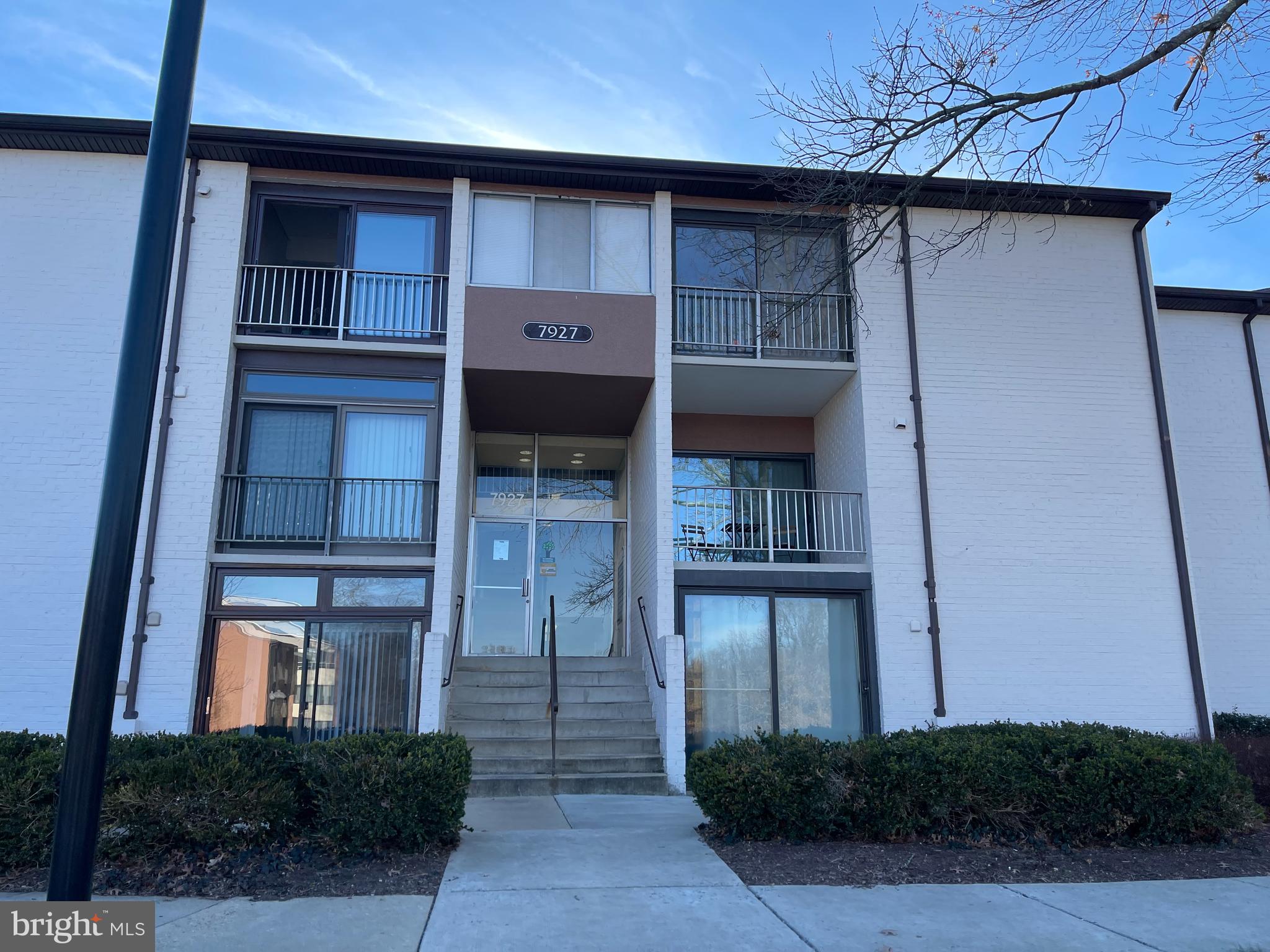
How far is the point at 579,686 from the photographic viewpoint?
1155 centimetres

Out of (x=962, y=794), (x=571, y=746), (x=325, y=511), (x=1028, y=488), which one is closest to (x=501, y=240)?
(x=325, y=511)

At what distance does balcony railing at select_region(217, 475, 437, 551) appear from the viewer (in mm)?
10750

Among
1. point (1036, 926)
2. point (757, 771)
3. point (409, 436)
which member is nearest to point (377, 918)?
point (757, 771)

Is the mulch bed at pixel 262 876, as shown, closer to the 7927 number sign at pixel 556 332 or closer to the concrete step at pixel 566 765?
the concrete step at pixel 566 765

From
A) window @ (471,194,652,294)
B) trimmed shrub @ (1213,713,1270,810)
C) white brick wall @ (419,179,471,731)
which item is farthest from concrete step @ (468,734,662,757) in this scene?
trimmed shrub @ (1213,713,1270,810)

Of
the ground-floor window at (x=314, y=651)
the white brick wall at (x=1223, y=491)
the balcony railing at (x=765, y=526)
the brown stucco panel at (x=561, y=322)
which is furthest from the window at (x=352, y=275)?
the white brick wall at (x=1223, y=491)

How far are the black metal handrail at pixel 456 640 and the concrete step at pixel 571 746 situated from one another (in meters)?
0.75

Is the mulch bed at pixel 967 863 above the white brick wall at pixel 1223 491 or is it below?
below

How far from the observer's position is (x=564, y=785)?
9484 millimetres

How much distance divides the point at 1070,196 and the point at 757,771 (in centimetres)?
898

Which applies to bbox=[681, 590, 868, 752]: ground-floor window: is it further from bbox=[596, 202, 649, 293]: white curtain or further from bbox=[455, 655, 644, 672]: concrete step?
bbox=[596, 202, 649, 293]: white curtain

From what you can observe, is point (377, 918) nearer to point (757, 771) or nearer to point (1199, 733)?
point (757, 771)

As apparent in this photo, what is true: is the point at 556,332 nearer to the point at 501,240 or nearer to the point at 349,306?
the point at 501,240

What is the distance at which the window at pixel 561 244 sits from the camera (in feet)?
38.0
